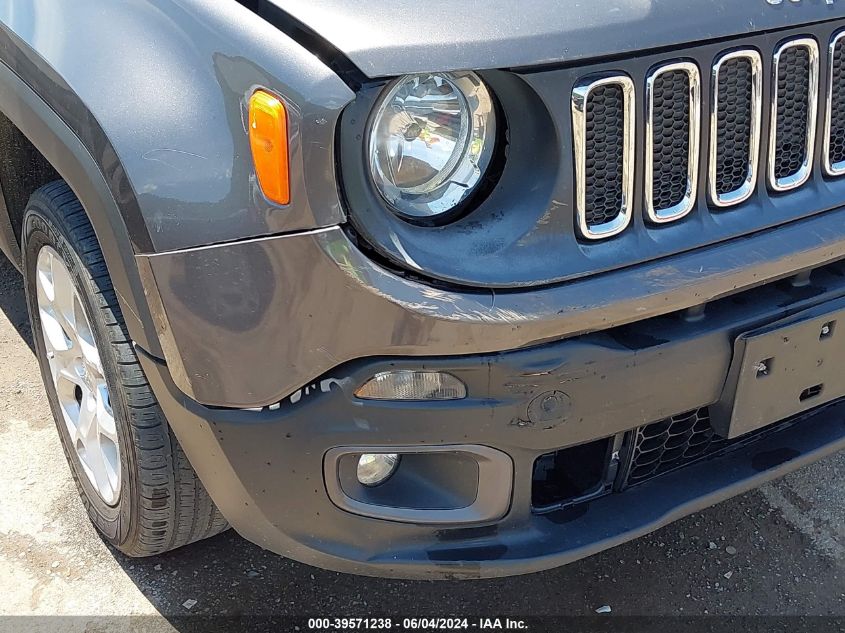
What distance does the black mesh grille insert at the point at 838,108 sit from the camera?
1632mm

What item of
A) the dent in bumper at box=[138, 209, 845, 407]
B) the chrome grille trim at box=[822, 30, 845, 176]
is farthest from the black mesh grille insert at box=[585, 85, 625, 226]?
the chrome grille trim at box=[822, 30, 845, 176]

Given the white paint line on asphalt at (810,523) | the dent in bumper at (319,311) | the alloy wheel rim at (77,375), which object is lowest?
the white paint line on asphalt at (810,523)

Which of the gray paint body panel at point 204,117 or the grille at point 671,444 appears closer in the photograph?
the gray paint body panel at point 204,117

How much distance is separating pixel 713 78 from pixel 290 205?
2.46ft

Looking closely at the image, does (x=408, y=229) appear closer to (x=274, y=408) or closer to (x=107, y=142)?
(x=274, y=408)

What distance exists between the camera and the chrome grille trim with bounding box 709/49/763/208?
1.49 m

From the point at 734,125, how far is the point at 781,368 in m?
0.50

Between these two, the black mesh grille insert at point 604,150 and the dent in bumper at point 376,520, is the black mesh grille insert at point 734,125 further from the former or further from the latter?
the dent in bumper at point 376,520

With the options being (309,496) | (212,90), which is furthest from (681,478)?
(212,90)

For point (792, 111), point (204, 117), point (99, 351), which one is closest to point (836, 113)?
point (792, 111)

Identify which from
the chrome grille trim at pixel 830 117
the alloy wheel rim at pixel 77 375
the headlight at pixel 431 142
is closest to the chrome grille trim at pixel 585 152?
the headlight at pixel 431 142

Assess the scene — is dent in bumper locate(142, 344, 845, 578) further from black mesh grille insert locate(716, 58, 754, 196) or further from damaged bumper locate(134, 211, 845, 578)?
black mesh grille insert locate(716, 58, 754, 196)

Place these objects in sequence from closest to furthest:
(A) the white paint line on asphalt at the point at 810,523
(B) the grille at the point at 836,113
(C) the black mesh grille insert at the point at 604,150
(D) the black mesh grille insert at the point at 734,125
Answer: (C) the black mesh grille insert at the point at 604,150 < (D) the black mesh grille insert at the point at 734,125 < (B) the grille at the point at 836,113 < (A) the white paint line on asphalt at the point at 810,523

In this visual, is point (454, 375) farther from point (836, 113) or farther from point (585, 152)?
point (836, 113)
